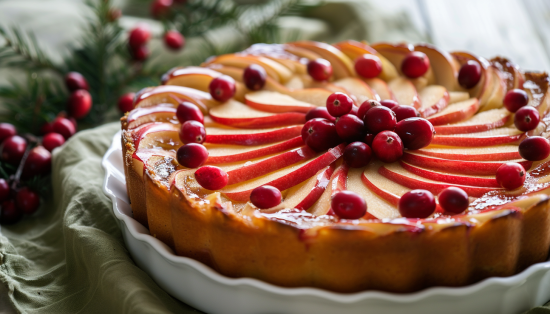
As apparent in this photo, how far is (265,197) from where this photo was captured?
6.10ft

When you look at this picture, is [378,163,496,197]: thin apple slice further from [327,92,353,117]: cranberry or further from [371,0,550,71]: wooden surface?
[371,0,550,71]: wooden surface

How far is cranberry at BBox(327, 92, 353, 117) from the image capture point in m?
2.20

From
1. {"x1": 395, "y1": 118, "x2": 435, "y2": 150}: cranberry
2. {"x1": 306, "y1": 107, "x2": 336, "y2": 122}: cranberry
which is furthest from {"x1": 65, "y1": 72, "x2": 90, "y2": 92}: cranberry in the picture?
{"x1": 395, "y1": 118, "x2": 435, "y2": 150}: cranberry

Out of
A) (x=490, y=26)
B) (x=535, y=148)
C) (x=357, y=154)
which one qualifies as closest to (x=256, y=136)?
(x=357, y=154)

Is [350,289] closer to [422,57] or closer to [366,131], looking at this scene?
[366,131]

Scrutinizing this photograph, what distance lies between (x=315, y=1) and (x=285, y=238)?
3126 mm

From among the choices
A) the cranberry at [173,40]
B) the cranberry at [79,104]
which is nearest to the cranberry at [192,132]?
the cranberry at [79,104]

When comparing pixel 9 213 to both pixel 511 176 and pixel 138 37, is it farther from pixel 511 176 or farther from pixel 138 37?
pixel 511 176

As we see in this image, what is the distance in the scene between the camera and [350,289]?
1709 millimetres

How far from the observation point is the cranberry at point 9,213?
2.59 meters

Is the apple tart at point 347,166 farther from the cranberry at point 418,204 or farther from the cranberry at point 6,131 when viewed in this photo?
the cranberry at point 6,131

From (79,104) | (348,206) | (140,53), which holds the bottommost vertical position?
(79,104)

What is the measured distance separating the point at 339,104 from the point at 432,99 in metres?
0.57

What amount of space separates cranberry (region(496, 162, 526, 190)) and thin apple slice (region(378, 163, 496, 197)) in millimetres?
53
